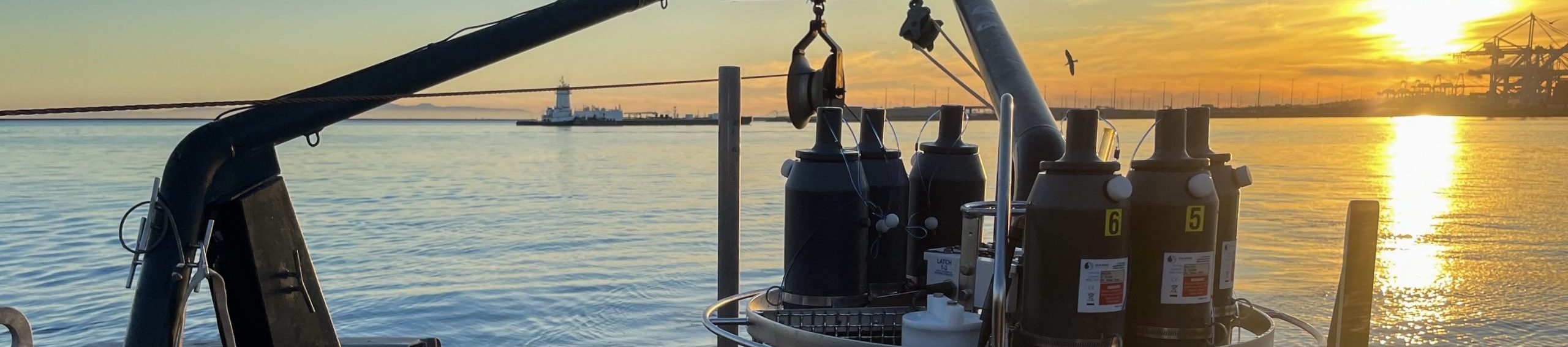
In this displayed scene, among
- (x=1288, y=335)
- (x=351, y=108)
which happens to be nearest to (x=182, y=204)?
(x=351, y=108)

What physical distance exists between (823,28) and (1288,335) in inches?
243

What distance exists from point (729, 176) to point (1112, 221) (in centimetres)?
286

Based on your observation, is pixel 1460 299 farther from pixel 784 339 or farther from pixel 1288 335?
pixel 784 339

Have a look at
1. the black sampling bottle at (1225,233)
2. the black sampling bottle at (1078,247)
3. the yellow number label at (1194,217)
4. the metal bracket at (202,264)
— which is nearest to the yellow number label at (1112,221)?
the black sampling bottle at (1078,247)

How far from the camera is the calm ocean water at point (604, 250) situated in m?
9.58

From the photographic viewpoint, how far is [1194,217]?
2.21 meters

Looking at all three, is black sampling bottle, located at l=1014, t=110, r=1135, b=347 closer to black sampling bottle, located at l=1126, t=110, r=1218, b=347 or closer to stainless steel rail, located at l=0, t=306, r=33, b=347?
black sampling bottle, located at l=1126, t=110, r=1218, b=347

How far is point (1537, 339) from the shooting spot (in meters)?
8.84

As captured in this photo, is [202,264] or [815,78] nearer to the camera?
[202,264]

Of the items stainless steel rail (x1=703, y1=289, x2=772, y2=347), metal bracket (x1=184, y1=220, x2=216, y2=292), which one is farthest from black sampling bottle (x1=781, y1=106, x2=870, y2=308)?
metal bracket (x1=184, y1=220, x2=216, y2=292)

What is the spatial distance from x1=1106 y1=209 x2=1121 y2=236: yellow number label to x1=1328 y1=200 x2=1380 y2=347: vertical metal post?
48cm

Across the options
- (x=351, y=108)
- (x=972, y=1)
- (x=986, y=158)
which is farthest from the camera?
(x=986, y=158)

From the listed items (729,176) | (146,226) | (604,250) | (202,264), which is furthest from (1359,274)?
(604,250)

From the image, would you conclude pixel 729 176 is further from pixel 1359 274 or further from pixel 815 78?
pixel 1359 274
